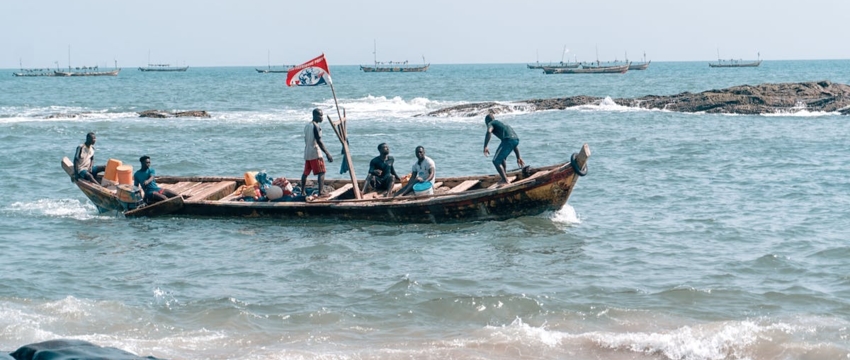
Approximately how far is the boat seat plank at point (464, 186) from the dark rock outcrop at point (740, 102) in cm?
2519

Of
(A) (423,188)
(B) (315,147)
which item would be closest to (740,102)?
(A) (423,188)

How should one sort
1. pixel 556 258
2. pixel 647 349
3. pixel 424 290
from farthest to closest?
1. pixel 556 258
2. pixel 424 290
3. pixel 647 349

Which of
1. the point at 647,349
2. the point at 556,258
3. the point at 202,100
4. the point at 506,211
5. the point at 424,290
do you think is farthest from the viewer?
the point at 202,100

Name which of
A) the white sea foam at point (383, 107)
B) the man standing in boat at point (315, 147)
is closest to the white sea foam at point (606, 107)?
the white sea foam at point (383, 107)

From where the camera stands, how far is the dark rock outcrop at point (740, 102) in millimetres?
38688

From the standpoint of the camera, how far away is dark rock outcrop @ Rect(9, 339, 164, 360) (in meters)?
6.23

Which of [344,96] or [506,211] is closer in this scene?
[506,211]

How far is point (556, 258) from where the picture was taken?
13.3 meters

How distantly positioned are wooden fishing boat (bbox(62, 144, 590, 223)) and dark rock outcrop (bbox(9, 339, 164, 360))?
27.7 feet

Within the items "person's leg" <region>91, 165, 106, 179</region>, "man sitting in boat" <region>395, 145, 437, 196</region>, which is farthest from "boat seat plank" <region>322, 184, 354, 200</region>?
"person's leg" <region>91, 165, 106, 179</region>

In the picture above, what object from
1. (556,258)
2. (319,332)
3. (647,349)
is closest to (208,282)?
(319,332)

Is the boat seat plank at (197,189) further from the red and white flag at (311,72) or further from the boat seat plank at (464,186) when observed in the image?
the boat seat plank at (464,186)

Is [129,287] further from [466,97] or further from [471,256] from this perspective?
[466,97]

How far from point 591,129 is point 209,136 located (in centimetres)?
1344
